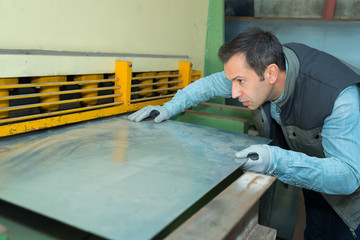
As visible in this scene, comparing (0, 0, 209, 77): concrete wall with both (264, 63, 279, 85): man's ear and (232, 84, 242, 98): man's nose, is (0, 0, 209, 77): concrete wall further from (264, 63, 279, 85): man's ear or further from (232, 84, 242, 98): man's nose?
(264, 63, 279, 85): man's ear

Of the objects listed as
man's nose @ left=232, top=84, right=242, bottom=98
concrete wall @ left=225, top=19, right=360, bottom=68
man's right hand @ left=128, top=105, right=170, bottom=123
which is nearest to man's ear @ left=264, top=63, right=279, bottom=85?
man's nose @ left=232, top=84, right=242, bottom=98

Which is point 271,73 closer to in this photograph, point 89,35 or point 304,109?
point 304,109

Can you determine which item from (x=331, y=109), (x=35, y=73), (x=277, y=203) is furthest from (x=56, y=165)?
(x=277, y=203)

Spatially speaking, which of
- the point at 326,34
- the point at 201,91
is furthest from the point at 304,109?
the point at 326,34

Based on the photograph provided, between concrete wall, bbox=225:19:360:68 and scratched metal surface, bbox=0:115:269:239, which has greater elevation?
concrete wall, bbox=225:19:360:68

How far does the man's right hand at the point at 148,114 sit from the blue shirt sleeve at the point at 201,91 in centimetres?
8

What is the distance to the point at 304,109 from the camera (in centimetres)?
128

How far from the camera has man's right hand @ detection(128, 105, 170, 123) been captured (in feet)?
5.05

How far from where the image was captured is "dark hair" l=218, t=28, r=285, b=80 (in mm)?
1242

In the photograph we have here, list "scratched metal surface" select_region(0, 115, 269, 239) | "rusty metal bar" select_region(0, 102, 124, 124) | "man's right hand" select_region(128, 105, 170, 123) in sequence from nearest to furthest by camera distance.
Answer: "scratched metal surface" select_region(0, 115, 269, 239)
"rusty metal bar" select_region(0, 102, 124, 124)
"man's right hand" select_region(128, 105, 170, 123)

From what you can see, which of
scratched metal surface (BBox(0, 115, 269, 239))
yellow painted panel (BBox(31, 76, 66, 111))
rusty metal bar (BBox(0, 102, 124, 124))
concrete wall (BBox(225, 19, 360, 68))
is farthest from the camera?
concrete wall (BBox(225, 19, 360, 68))

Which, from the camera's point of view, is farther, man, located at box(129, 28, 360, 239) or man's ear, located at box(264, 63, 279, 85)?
man's ear, located at box(264, 63, 279, 85)

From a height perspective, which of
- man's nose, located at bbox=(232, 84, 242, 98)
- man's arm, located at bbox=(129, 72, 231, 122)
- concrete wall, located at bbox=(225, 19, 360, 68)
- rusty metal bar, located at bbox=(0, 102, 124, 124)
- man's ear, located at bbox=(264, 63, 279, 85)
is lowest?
rusty metal bar, located at bbox=(0, 102, 124, 124)

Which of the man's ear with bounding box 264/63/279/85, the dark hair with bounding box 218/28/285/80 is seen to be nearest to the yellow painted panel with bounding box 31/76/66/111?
the dark hair with bounding box 218/28/285/80
